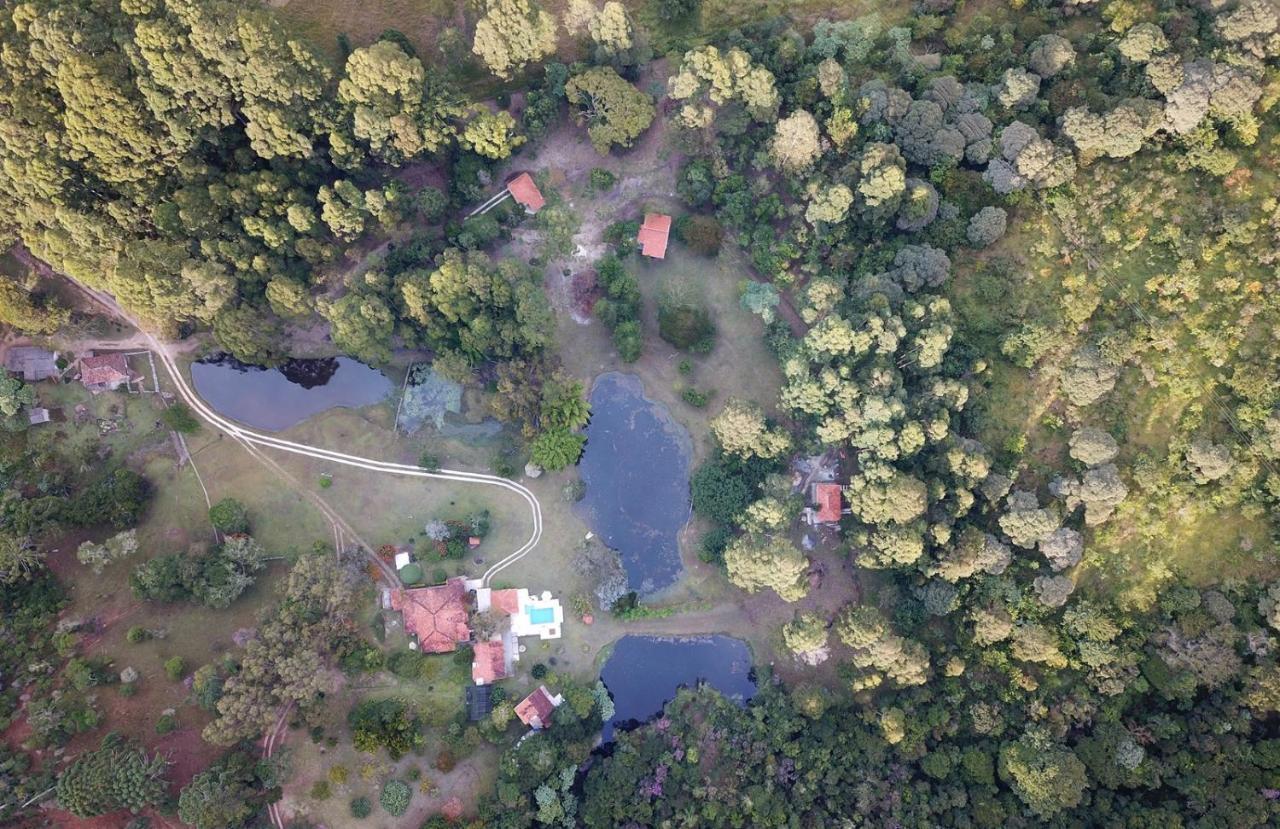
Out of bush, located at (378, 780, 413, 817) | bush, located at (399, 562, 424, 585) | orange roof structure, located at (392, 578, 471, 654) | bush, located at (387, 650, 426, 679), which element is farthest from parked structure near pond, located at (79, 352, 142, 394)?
bush, located at (378, 780, 413, 817)

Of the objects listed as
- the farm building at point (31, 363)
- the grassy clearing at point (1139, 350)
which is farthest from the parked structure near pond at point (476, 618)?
the grassy clearing at point (1139, 350)

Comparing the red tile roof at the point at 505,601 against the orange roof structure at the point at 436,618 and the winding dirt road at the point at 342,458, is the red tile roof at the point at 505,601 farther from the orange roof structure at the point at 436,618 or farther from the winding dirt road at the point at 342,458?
the winding dirt road at the point at 342,458

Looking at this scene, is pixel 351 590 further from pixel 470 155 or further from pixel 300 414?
pixel 470 155

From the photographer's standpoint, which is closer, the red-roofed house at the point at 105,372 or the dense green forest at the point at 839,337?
the dense green forest at the point at 839,337

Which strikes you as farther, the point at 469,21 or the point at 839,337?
the point at 469,21

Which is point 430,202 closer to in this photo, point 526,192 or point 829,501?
point 526,192

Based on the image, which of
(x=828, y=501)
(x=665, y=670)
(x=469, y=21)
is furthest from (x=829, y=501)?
(x=469, y=21)

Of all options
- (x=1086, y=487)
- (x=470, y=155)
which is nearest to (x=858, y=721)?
(x=1086, y=487)

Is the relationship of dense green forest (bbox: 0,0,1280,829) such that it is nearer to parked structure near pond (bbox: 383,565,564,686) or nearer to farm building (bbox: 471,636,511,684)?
parked structure near pond (bbox: 383,565,564,686)
